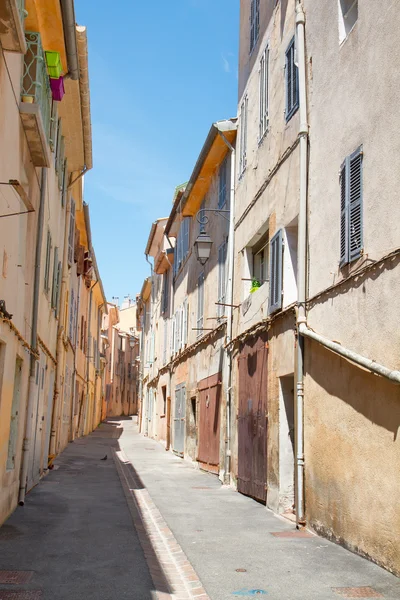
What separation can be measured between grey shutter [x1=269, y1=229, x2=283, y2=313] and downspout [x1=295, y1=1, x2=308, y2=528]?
1094 millimetres

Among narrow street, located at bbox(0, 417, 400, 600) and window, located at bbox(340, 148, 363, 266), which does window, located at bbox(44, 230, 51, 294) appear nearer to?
narrow street, located at bbox(0, 417, 400, 600)

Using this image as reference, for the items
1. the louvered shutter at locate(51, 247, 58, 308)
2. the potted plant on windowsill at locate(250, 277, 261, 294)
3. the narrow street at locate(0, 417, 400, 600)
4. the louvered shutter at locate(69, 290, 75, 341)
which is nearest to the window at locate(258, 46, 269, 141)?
the potted plant on windowsill at locate(250, 277, 261, 294)

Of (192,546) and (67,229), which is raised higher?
(67,229)

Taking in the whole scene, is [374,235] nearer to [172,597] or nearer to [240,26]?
[172,597]

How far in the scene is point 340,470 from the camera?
7.76 meters

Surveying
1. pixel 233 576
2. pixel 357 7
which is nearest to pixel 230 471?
pixel 233 576

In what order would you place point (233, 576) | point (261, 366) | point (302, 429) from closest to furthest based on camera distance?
point (233, 576) < point (302, 429) < point (261, 366)

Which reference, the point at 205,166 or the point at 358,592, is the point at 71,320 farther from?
the point at 358,592

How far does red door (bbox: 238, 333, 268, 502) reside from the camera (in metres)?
11.4

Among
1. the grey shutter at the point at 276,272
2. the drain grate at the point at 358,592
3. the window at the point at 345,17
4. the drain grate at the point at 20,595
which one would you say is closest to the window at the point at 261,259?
the grey shutter at the point at 276,272

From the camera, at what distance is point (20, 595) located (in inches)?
220

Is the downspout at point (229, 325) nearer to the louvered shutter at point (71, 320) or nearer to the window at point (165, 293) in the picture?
the louvered shutter at point (71, 320)

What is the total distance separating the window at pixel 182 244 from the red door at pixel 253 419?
9.35 meters

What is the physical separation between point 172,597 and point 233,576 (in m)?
0.92
